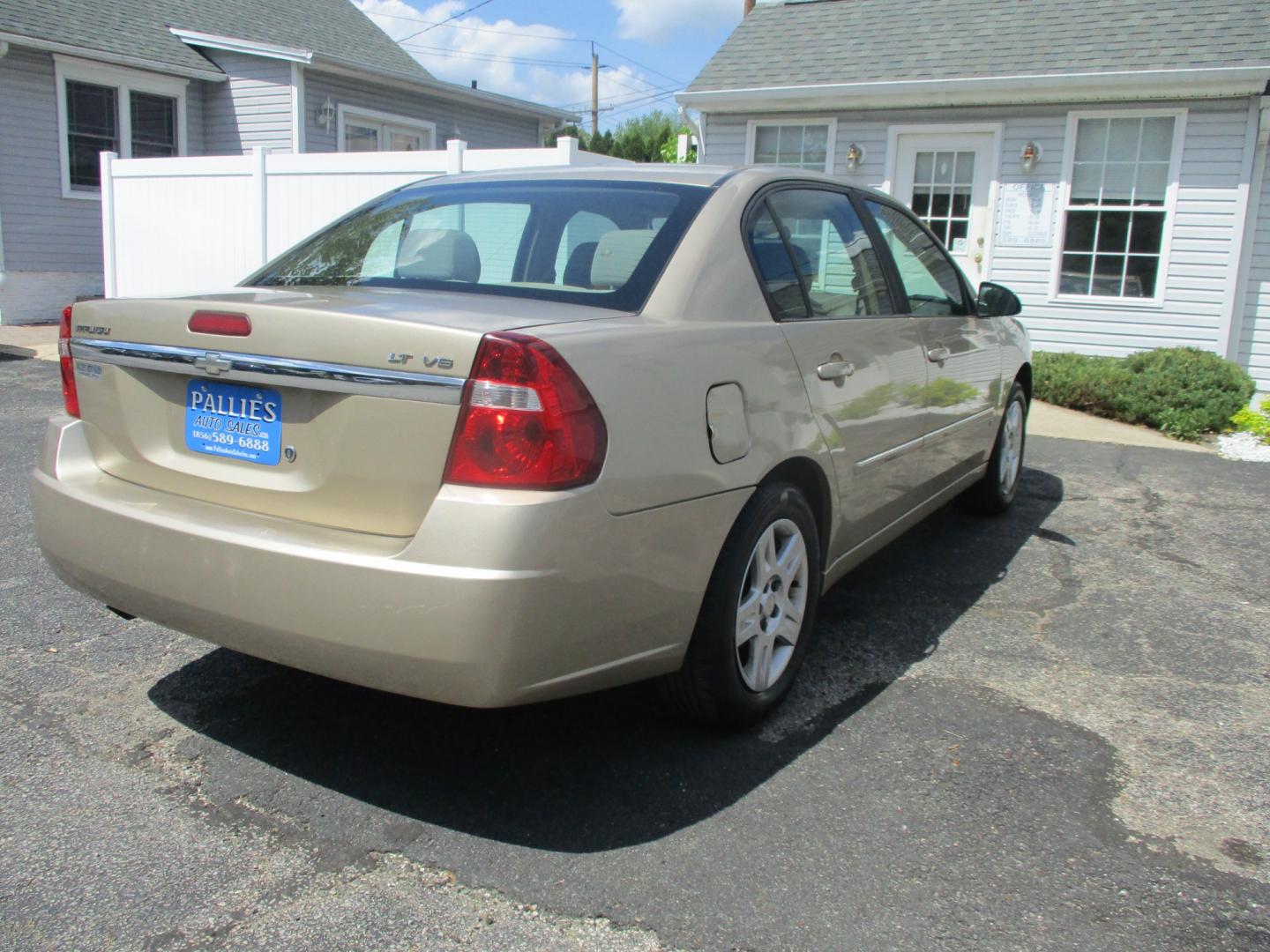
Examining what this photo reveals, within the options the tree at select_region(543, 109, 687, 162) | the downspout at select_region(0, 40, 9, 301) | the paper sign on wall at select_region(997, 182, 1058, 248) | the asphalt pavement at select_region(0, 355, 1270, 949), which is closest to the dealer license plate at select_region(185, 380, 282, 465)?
the asphalt pavement at select_region(0, 355, 1270, 949)

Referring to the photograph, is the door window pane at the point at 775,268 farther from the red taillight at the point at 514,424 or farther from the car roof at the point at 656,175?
the red taillight at the point at 514,424

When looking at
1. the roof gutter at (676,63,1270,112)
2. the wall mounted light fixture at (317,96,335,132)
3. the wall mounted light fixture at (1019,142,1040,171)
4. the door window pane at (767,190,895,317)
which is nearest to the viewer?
the door window pane at (767,190,895,317)

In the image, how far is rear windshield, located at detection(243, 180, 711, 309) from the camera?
3.03 m

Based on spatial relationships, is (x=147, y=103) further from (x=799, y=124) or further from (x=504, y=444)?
(x=504, y=444)

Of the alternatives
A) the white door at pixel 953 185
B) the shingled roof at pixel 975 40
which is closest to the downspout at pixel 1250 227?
the shingled roof at pixel 975 40

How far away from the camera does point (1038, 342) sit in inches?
447

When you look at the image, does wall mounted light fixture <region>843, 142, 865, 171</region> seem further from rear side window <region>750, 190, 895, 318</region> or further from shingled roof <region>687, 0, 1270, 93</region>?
rear side window <region>750, 190, 895, 318</region>

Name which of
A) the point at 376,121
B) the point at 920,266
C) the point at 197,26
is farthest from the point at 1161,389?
the point at 197,26

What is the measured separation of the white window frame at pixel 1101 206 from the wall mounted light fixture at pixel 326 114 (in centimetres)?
1042

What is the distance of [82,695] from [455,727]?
1162mm

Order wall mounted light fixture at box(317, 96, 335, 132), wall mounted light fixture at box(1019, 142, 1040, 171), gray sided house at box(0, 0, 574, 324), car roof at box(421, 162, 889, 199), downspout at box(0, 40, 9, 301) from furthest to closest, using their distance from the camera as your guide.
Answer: wall mounted light fixture at box(317, 96, 335, 132) < gray sided house at box(0, 0, 574, 324) < downspout at box(0, 40, 9, 301) < wall mounted light fixture at box(1019, 142, 1040, 171) < car roof at box(421, 162, 889, 199)

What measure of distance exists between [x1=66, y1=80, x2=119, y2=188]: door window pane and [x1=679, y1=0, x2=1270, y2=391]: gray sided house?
8615 millimetres

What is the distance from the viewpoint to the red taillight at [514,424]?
2.33 m

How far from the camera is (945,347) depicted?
4418 millimetres
